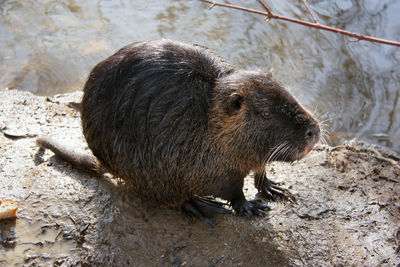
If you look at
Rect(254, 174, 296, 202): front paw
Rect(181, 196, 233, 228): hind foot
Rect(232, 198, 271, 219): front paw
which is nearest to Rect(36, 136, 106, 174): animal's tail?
Rect(181, 196, 233, 228): hind foot

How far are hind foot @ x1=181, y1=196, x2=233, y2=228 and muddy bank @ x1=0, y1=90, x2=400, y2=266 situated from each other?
2.1 inches

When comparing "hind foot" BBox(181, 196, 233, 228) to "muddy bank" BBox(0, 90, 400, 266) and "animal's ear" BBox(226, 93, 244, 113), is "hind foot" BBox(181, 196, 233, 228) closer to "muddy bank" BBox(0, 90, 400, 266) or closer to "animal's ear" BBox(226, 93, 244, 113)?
"muddy bank" BBox(0, 90, 400, 266)

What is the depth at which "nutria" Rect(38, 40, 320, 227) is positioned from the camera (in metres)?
2.81

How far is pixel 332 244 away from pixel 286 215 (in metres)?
0.41

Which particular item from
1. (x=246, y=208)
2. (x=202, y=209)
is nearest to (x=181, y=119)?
(x=202, y=209)

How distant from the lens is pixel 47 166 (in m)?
3.27

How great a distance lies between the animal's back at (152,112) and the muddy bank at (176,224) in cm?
30

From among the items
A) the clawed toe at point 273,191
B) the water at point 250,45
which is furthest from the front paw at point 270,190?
the water at point 250,45

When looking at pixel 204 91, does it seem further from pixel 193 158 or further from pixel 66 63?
pixel 66 63

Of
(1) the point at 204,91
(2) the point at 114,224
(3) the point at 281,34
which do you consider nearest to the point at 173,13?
(3) the point at 281,34

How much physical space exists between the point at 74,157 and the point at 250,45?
12.6 ft

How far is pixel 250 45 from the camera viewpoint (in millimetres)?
6285

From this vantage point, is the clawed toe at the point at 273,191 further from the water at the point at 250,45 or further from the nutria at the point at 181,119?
the water at the point at 250,45

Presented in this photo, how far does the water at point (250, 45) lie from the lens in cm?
552
